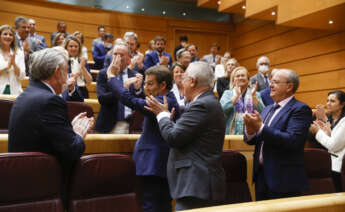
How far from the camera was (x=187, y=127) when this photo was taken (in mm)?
1459

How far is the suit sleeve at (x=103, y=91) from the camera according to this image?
8.25ft

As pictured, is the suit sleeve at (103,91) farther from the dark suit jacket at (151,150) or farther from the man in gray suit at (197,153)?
the man in gray suit at (197,153)

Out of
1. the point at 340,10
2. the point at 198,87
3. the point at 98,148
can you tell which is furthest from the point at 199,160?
the point at 340,10

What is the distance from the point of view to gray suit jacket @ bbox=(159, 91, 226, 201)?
1451mm

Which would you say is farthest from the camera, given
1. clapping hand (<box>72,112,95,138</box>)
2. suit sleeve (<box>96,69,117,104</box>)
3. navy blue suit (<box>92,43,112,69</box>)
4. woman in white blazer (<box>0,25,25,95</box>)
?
navy blue suit (<box>92,43,112,69</box>)

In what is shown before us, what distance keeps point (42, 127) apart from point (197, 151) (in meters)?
0.64

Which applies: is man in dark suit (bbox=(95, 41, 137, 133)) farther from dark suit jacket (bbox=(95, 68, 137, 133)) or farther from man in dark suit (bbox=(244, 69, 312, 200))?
man in dark suit (bbox=(244, 69, 312, 200))

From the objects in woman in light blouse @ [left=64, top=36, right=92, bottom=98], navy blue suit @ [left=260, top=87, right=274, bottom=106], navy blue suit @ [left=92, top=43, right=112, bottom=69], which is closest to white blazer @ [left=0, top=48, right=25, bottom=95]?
woman in light blouse @ [left=64, top=36, right=92, bottom=98]

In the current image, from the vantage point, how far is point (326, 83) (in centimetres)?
590

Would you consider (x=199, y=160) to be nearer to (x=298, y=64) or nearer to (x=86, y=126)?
(x=86, y=126)

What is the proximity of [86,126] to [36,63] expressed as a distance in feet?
1.15

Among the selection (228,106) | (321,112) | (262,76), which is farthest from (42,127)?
(262,76)

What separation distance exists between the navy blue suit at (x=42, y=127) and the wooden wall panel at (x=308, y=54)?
207 inches

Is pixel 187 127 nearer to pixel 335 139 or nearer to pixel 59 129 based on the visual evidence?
pixel 59 129
